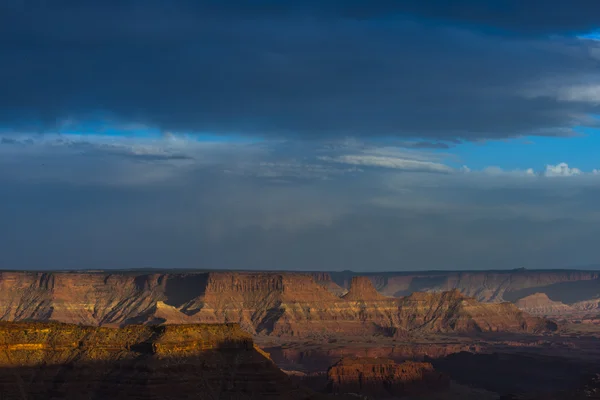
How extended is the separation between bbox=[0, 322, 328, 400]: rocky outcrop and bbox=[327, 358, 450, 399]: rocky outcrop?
53.9m

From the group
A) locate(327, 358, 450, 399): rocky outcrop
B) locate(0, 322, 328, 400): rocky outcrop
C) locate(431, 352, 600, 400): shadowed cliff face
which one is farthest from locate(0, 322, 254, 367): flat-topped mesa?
locate(431, 352, 600, 400): shadowed cliff face

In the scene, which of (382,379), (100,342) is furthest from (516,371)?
(100,342)

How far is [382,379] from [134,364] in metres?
71.8

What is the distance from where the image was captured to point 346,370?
15038 cm

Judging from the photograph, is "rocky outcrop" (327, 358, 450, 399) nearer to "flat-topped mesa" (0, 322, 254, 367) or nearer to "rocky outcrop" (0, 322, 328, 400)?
"rocky outcrop" (0, 322, 328, 400)

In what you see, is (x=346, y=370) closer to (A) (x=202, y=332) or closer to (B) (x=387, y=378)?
(B) (x=387, y=378)

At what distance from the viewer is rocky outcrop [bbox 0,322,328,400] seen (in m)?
84.5

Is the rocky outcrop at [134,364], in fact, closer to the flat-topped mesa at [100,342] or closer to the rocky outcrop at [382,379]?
the flat-topped mesa at [100,342]

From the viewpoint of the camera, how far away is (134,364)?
3415 inches

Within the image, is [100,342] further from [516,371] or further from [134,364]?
[516,371]

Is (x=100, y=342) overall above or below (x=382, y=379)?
above

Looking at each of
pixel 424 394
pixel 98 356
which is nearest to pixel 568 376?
pixel 424 394

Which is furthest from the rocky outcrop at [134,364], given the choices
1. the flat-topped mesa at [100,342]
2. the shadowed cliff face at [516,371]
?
the shadowed cliff face at [516,371]

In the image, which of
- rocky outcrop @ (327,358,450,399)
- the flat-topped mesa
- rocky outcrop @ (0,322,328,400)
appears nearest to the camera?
rocky outcrop @ (0,322,328,400)
